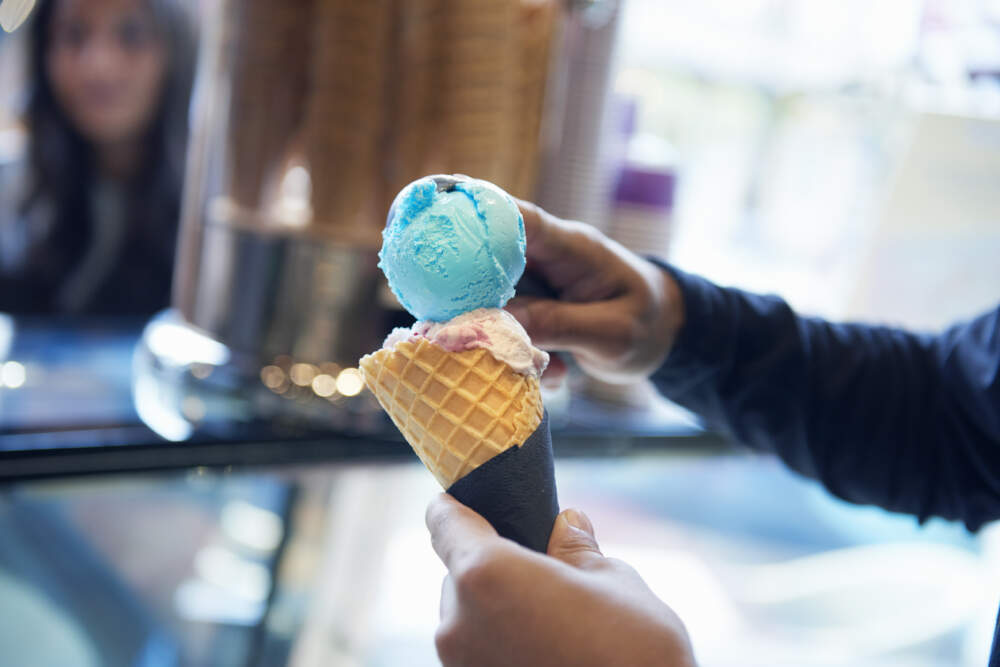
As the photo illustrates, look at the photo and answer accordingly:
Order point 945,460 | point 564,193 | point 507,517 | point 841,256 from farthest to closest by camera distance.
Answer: point 841,256, point 564,193, point 945,460, point 507,517

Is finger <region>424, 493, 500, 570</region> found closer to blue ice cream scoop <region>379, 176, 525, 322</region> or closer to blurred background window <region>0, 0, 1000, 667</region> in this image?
blue ice cream scoop <region>379, 176, 525, 322</region>

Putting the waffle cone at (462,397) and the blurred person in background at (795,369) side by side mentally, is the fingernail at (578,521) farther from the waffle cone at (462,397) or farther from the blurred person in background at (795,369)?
the blurred person in background at (795,369)

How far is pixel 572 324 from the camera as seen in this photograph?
2.13ft

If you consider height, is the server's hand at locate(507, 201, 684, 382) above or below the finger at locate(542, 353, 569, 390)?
above

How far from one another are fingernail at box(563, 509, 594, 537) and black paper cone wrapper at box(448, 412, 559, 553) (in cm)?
1

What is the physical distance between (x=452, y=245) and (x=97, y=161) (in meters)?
0.78

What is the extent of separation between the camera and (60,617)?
0.61 meters

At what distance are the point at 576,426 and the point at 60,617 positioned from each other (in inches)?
23.8

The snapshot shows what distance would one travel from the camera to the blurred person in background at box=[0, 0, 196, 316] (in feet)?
3.05

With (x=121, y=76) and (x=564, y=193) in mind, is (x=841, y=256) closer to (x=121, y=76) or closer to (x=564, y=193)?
(x=564, y=193)

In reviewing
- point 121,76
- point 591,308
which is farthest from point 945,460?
point 121,76

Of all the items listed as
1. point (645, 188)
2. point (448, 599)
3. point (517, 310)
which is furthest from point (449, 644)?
point (645, 188)

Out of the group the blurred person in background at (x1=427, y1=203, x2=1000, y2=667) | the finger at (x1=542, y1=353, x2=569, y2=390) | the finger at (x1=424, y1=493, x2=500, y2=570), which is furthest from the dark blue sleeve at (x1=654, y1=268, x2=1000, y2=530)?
the finger at (x1=424, y1=493, x2=500, y2=570)

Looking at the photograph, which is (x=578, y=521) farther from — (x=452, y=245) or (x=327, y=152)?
(x=327, y=152)
